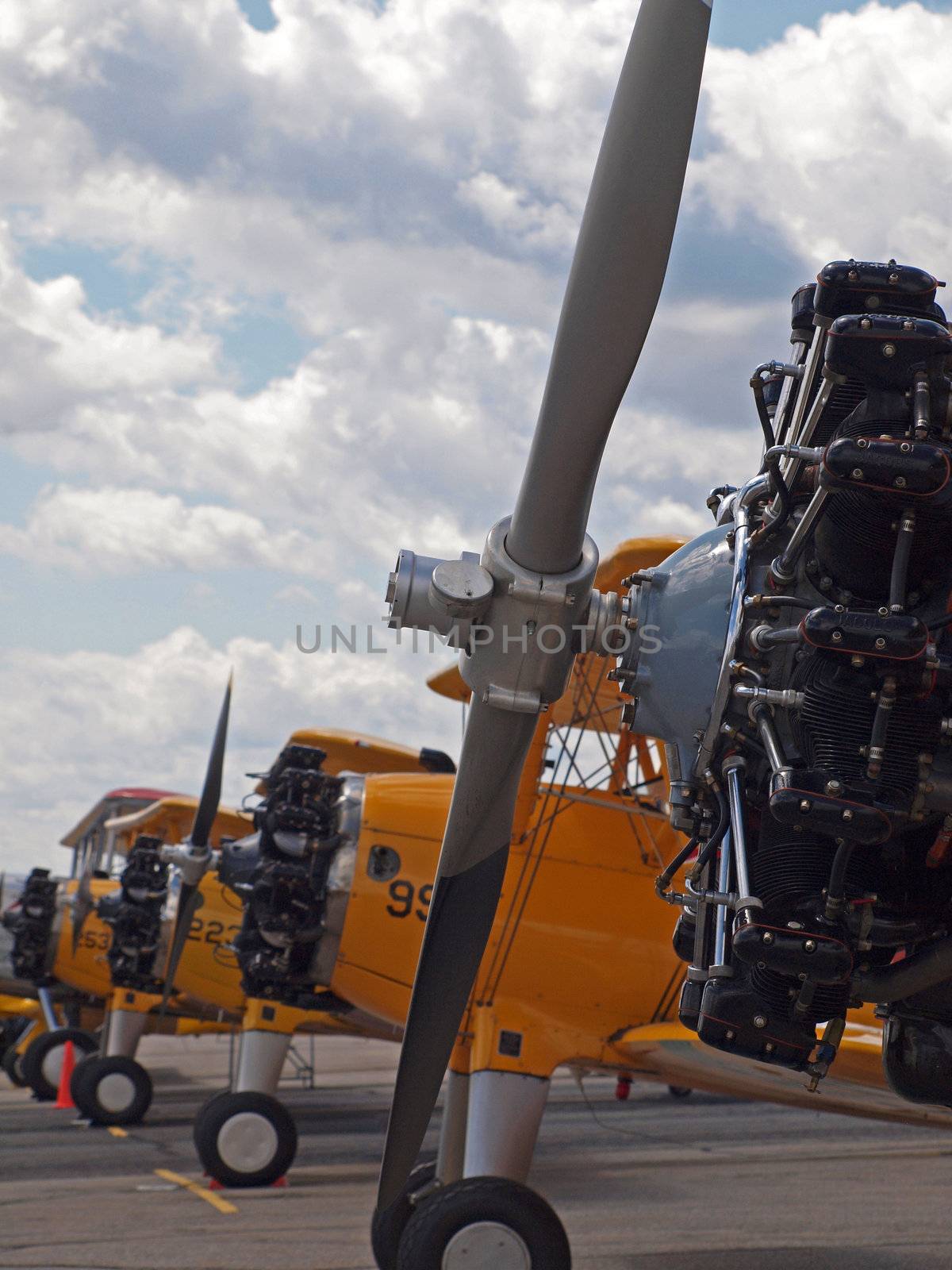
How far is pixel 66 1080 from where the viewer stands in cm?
2098

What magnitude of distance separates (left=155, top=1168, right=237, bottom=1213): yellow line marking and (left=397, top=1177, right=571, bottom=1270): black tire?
438 centimetres

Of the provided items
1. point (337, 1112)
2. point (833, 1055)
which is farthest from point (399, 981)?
point (337, 1112)

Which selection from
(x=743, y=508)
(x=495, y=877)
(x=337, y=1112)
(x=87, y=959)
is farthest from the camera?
(x=87, y=959)

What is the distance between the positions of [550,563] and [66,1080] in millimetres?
19088

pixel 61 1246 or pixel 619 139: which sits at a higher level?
pixel 619 139

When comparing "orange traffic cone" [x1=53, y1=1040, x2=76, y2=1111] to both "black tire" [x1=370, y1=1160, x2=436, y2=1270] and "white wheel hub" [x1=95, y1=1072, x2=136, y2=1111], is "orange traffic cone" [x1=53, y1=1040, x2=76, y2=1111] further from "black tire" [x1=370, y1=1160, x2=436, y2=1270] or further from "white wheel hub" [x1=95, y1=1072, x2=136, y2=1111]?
"black tire" [x1=370, y1=1160, x2=436, y2=1270]

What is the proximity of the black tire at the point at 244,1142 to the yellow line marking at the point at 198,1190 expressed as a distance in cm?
21

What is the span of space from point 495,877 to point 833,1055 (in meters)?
1.90

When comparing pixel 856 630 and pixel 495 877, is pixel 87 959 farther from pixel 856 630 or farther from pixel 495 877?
pixel 856 630

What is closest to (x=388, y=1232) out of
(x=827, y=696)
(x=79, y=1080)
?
(x=827, y=696)

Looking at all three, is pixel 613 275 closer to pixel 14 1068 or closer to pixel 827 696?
pixel 827 696

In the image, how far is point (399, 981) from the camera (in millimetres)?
10156

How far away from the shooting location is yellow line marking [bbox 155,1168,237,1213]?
11148 mm

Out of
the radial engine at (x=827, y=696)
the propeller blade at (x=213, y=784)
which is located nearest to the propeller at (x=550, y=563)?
the radial engine at (x=827, y=696)
